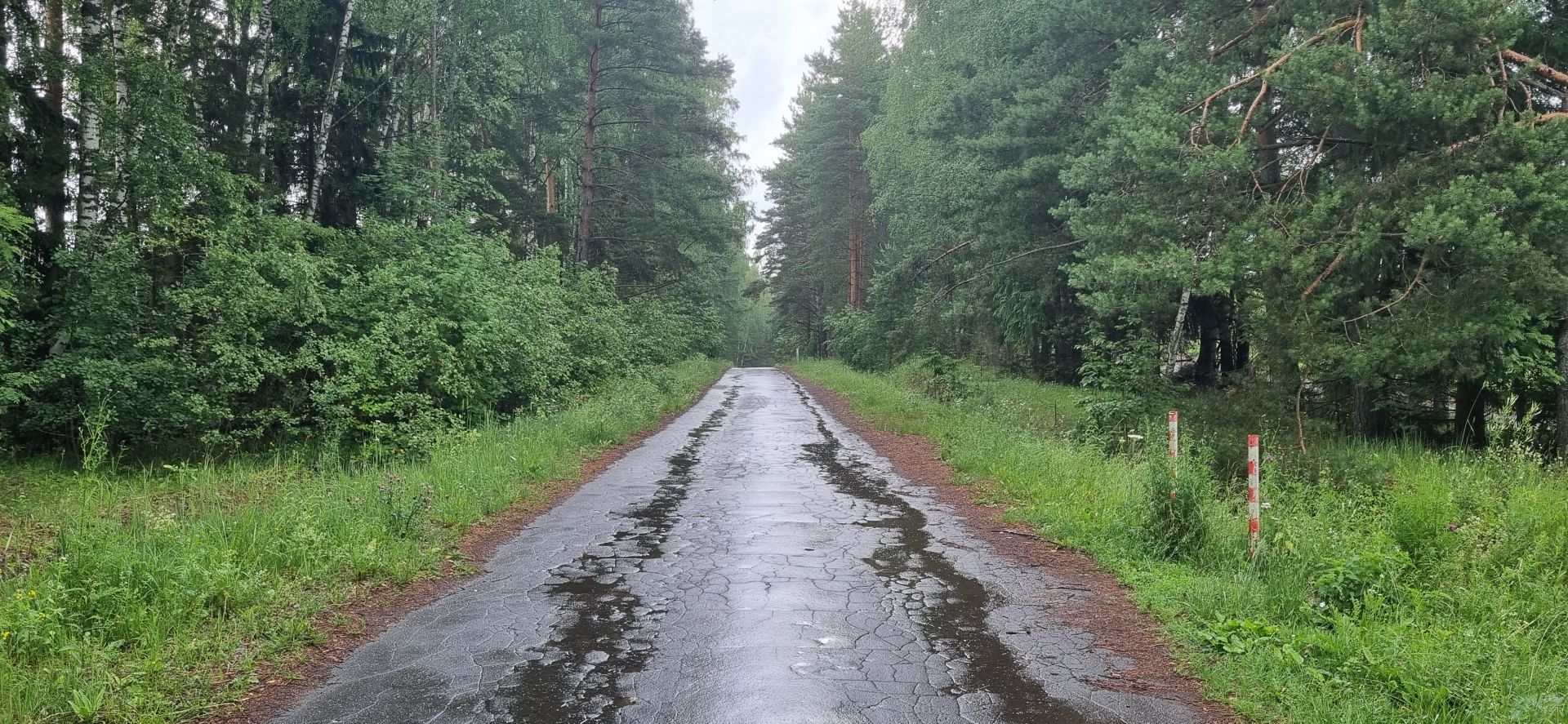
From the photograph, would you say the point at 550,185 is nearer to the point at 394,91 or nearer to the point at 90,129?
the point at 394,91

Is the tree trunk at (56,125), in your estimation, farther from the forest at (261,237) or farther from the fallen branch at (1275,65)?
the fallen branch at (1275,65)

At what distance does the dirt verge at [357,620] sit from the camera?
427 centimetres

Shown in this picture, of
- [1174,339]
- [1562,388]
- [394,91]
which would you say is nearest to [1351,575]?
[1562,388]

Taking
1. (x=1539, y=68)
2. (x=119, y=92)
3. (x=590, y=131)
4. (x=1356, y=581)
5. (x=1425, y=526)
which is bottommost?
(x=1356, y=581)

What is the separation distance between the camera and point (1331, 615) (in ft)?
17.4

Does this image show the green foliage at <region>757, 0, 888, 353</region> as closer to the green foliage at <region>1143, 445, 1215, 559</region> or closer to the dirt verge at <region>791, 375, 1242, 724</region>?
the dirt verge at <region>791, 375, 1242, 724</region>

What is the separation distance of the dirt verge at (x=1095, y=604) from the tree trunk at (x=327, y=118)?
13098mm

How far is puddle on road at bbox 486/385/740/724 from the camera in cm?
418

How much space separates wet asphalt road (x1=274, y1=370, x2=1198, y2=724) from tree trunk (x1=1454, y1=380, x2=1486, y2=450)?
32.2ft

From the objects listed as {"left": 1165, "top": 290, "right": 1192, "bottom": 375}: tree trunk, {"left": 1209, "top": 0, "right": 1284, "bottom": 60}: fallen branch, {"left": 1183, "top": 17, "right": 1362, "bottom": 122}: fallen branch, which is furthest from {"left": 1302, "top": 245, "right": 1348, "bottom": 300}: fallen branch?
{"left": 1209, "top": 0, "right": 1284, "bottom": 60}: fallen branch

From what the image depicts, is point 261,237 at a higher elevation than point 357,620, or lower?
higher

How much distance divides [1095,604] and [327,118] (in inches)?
668

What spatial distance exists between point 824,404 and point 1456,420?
1480cm

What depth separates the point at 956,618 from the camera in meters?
5.66
